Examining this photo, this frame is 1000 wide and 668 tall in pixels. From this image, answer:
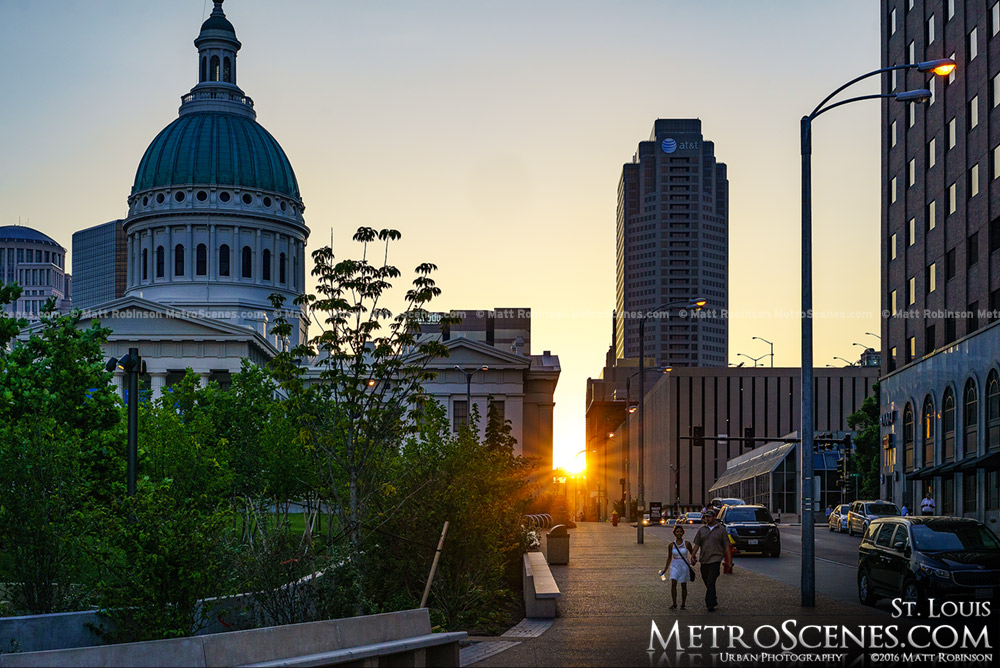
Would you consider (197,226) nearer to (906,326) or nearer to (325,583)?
(906,326)

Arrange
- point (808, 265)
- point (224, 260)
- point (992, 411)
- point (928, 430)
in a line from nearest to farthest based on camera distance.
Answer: point (808, 265)
point (992, 411)
point (928, 430)
point (224, 260)

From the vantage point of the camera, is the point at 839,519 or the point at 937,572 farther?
the point at 839,519

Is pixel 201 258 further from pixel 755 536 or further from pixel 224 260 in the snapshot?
pixel 755 536

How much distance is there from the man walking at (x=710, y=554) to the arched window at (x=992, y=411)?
33804 mm

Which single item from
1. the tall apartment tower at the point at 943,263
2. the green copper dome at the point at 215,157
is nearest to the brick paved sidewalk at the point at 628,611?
the tall apartment tower at the point at 943,263

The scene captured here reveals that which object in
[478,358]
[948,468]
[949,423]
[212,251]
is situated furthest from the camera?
[212,251]

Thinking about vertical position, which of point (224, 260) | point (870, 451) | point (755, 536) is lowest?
point (755, 536)

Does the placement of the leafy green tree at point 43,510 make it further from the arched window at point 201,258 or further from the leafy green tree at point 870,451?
the arched window at point 201,258

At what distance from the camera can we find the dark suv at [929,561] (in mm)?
21812

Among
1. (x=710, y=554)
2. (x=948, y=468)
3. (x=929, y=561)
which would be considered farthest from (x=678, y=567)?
(x=948, y=468)

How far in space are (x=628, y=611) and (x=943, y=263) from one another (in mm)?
44813

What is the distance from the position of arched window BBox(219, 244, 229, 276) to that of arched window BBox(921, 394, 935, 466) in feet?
282

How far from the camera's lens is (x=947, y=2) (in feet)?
206

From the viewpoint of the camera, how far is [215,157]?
13788 cm
